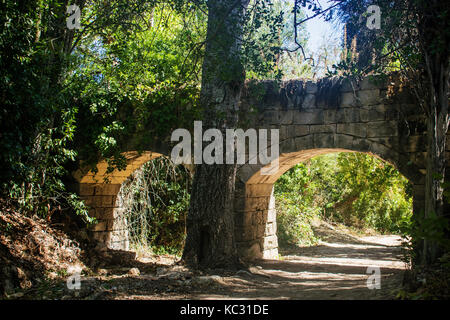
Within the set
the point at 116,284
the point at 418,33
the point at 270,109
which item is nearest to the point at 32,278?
the point at 116,284

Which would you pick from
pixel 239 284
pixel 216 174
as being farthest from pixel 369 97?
pixel 239 284

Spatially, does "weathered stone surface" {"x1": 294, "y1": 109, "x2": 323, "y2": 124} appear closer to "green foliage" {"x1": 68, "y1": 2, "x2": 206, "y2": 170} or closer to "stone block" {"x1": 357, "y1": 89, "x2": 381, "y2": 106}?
"stone block" {"x1": 357, "y1": 89, "x2": 381, "y2": 106}

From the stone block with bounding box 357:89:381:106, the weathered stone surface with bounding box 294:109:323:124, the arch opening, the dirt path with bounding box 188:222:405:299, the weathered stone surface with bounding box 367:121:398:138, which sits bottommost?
the dirt path with bounding box 188:222:405:299

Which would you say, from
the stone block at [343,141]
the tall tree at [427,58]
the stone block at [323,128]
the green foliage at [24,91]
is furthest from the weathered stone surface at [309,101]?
the green foliage at [24,91]

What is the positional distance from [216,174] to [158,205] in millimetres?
4448

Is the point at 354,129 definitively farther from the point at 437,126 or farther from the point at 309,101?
the point at 437,126

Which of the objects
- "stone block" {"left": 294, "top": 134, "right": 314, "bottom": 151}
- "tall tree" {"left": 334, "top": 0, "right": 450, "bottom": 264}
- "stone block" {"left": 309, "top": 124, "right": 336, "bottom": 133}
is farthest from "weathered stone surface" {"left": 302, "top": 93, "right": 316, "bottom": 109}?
"tall tree" {"left": 334, "top": 0, "right": 450, "bottom": 264}

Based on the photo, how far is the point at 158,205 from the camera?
964 centimetres

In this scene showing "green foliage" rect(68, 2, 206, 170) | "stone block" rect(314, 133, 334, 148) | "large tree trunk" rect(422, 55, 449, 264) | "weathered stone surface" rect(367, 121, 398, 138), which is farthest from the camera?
"green foliage" rect(68, 2, 206, 170)

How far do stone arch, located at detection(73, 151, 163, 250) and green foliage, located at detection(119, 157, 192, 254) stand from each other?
0.81 ft

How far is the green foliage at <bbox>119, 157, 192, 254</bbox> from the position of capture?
9297 millimetres

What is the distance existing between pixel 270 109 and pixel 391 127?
199 cm

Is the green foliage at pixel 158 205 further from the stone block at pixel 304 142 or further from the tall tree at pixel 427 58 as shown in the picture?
the tall tree at pixel 427 58

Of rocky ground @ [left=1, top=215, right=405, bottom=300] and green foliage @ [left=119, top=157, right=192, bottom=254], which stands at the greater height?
green foliage @ [left=119, top=157, right=192, bottom=254]
